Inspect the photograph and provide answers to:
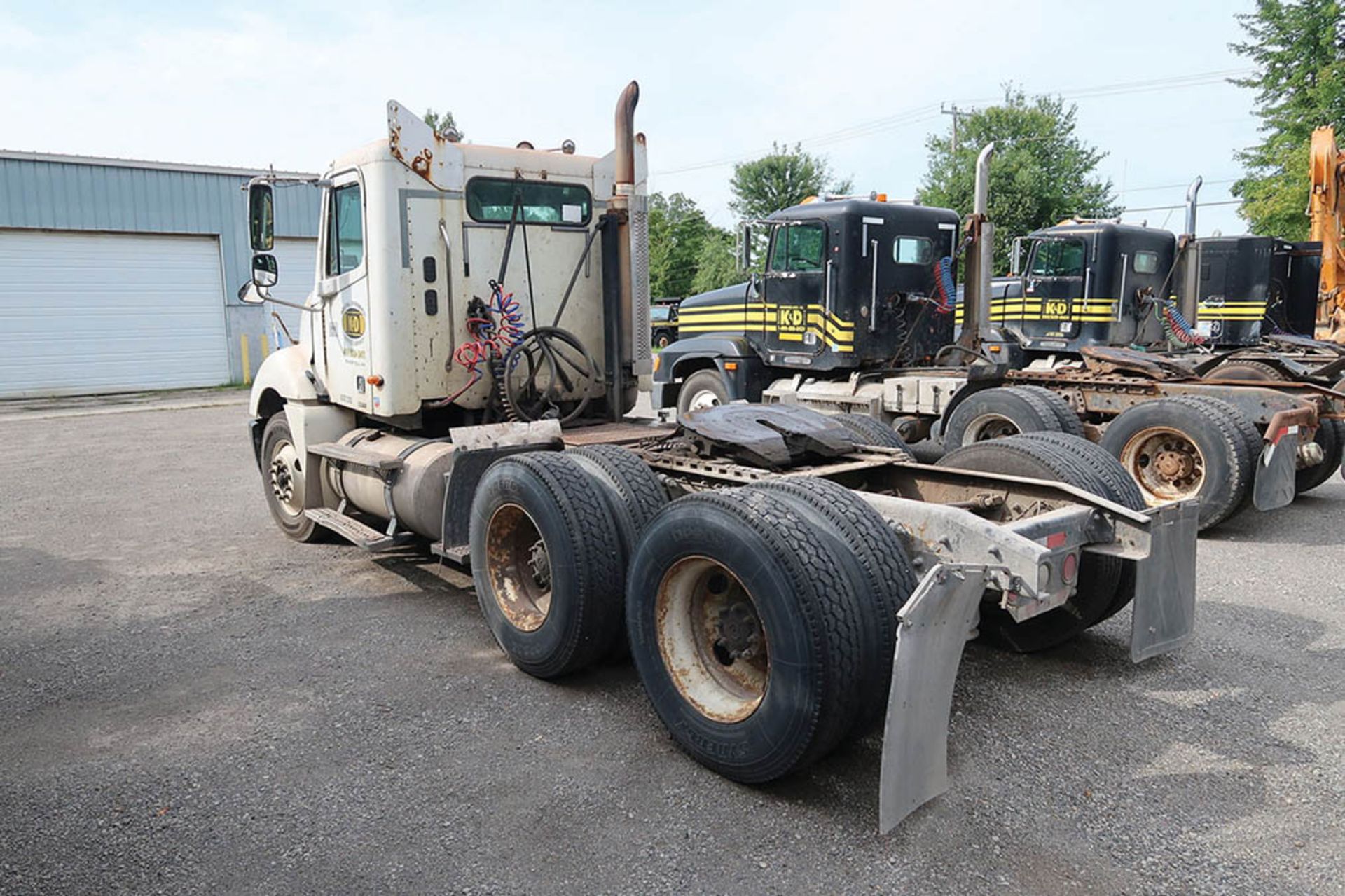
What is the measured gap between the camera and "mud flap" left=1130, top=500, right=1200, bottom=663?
11.8 feet

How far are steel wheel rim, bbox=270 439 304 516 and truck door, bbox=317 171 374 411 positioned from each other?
0.74 meters

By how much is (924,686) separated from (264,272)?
218 inches

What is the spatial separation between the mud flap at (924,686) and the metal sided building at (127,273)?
65.2 ft

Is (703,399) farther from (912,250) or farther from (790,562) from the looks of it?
(790,562)

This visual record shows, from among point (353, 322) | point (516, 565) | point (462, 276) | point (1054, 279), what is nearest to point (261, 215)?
point (353, 322)

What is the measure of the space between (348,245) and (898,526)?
4.29 m

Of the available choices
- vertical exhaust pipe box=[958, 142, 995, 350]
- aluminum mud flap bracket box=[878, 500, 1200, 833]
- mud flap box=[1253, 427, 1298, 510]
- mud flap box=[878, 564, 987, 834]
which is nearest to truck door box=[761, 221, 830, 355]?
vertical exhaust pipe box=[958, 142, 995, 350]

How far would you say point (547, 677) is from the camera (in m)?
4.48

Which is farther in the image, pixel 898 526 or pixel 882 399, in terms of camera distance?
pixel 882 399

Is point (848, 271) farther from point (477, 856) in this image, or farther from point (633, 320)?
point (477, 856)

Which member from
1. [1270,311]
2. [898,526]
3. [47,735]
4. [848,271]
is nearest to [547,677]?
[898,526]

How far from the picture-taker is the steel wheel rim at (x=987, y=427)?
8.37 m

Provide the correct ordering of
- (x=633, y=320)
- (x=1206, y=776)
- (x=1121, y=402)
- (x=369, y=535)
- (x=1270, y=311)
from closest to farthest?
(x=1206, y=776), (x=369, y=535), (x=633, y=320), (x=1121, y=402), (x=1270, y=311)

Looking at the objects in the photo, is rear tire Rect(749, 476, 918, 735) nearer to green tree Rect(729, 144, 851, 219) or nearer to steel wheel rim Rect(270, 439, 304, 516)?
steel wheel rim Rect(270, 439, 304, 516)
